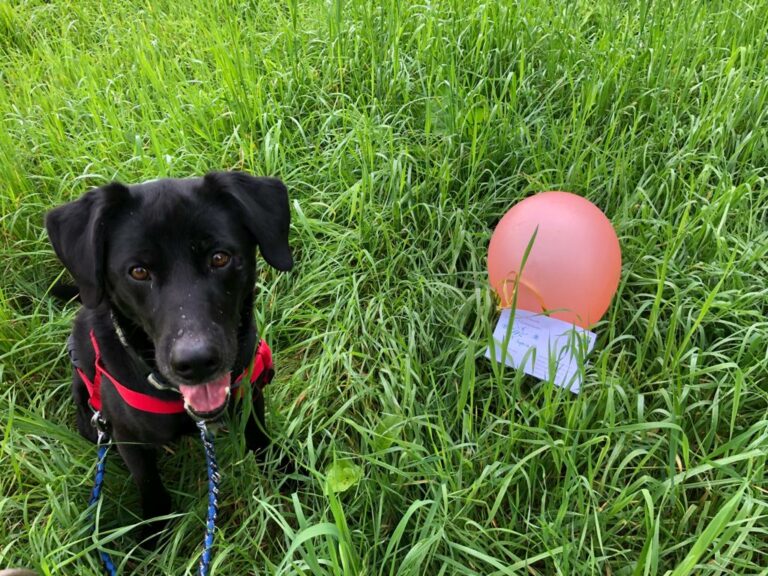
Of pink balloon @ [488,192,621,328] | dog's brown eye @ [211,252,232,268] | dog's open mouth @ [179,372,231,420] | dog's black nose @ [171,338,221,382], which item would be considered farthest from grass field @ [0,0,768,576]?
dog's brown eye @ [211,252,232,268]

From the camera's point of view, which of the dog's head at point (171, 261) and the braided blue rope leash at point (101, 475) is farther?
the braided blue rope leash at point (101, 475)

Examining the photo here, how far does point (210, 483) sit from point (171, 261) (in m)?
0.65

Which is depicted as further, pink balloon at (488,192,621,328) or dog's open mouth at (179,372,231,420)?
pink balloon at (488,192,621,328)

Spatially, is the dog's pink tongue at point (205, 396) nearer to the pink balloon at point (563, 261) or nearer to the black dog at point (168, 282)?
the black dog at point (168, 282)

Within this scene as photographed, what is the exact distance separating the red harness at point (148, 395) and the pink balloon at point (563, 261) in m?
0.86

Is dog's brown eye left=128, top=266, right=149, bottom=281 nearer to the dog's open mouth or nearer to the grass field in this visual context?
the dog's open mouth

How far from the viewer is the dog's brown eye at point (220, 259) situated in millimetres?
1537

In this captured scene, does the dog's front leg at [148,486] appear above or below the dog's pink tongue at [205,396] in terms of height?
below

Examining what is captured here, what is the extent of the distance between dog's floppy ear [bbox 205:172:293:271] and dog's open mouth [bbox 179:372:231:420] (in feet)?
1.22

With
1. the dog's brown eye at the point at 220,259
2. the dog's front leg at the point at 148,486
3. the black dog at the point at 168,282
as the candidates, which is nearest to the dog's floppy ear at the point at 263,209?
the black dog at the point at 168,282

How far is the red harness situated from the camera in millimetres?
1579

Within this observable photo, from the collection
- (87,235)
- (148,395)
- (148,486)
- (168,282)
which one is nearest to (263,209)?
(168,282)

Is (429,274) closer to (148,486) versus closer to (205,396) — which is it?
(205,396)

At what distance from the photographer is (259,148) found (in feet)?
8.93
